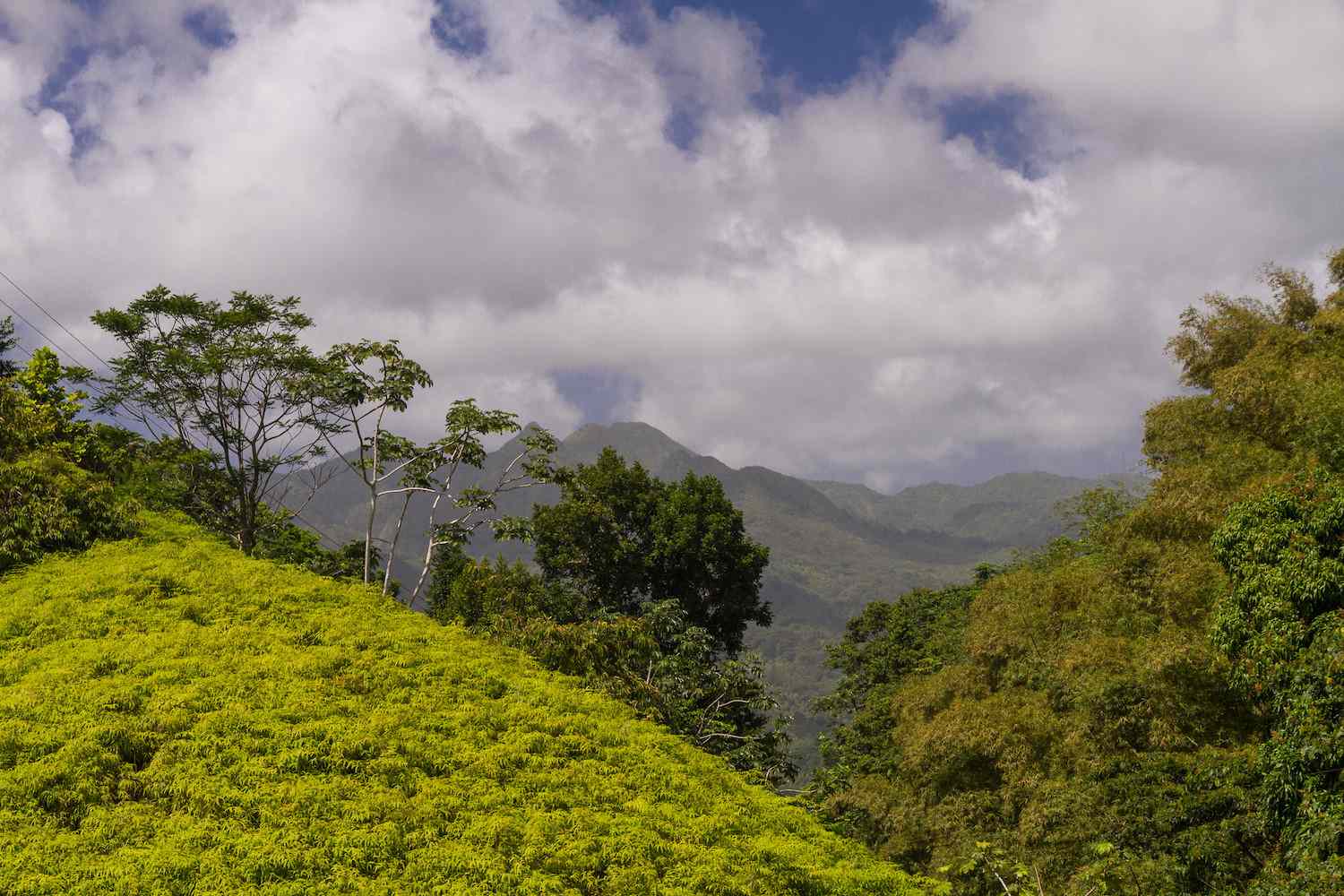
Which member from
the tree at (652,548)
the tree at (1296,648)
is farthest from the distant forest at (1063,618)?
the tree at (652,548)

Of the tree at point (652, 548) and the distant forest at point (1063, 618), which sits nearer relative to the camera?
the distant forest at point (1063, 618)

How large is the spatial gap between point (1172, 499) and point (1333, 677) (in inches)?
284

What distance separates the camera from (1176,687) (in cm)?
1672

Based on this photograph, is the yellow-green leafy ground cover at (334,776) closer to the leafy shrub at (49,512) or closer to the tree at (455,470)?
the leafy shrub at (49,512)

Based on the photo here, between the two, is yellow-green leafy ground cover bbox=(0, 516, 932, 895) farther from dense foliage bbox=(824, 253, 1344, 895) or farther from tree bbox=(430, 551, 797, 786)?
dense foliage bbox=(824, 253, 1344, 895)

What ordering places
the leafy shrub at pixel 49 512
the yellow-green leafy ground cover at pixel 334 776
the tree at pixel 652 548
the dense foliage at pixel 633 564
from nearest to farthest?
the yellow-green leafy ground cover at pixel 334 776 < the leafy shrub at pixel 49 512 < the dense foliage at pixel 633 564 < the tree at pixel 652 548

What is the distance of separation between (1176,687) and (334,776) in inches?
620

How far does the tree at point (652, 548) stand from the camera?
3509cm

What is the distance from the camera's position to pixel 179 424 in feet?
74.1

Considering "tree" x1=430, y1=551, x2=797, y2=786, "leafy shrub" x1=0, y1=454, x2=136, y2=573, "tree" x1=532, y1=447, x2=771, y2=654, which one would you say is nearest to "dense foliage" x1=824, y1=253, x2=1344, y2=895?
"tree" x1=430, y1=551, x2=797, y2=786

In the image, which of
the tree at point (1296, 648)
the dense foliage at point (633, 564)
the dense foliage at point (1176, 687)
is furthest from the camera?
the dense foliage at point (633, 564)

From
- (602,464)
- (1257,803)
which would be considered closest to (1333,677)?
(1257,803)

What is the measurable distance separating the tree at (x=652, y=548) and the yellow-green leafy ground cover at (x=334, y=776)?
2337cm

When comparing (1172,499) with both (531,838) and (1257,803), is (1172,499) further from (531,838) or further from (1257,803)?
(531,838)
